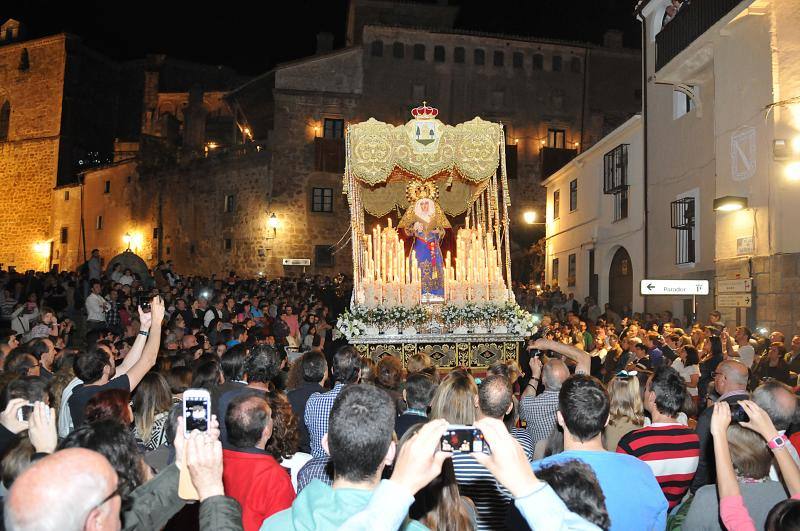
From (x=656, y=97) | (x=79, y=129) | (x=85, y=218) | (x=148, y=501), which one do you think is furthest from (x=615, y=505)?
(x=79, y=129)

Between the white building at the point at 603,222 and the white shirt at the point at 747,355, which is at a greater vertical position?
the white building at the point at 603,222

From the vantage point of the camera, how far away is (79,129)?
135 feet

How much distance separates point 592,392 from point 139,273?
21.6 metres

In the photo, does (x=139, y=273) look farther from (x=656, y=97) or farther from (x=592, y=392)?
(x=592, y=392)

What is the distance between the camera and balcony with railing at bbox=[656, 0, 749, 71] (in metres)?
13.6

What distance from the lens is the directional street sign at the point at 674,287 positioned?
12.6m

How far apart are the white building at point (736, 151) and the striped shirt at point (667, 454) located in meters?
9.57

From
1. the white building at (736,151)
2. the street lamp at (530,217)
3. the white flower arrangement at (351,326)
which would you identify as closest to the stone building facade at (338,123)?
the street lamp at (530,217)

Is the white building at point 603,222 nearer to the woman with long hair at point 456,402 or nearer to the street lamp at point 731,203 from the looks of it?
the street lamp at point 731,203

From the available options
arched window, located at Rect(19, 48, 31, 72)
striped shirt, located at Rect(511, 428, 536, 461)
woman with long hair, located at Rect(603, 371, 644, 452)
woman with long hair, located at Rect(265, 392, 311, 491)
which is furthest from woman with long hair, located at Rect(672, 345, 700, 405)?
arched window, located at Rect(19, 48, 31, 72)

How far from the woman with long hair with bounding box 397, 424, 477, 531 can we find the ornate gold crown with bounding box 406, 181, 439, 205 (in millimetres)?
11885

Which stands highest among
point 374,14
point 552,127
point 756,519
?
point 374,14

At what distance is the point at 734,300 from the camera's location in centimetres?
1318

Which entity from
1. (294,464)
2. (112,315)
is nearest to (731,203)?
(294,464)
